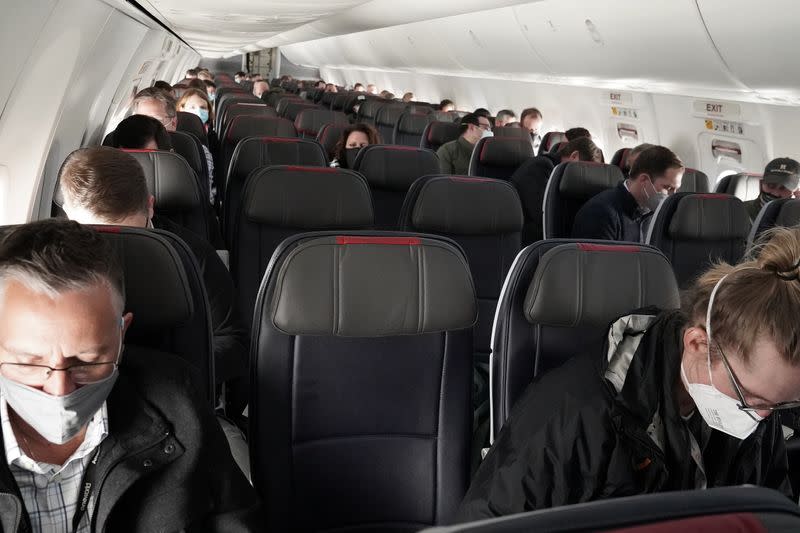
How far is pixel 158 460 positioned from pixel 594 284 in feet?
4.06

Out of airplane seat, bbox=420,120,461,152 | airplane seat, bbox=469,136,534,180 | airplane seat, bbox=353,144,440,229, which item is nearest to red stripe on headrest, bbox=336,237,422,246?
airplane seat, bbox=353,144,440,229

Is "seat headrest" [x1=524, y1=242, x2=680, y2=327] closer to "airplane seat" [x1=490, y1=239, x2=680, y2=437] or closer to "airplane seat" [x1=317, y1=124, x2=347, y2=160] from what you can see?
"airplane seat" [x1=490, y1=239, x2=680, y2=437]

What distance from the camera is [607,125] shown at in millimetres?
9312

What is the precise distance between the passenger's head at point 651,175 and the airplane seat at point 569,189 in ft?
1.88

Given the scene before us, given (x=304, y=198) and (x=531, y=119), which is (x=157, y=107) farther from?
(x=531, y=119)

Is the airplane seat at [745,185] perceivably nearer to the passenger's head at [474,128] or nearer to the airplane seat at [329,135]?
the passenger's head at [474,128]

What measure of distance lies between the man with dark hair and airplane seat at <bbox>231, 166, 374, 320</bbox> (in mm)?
2403

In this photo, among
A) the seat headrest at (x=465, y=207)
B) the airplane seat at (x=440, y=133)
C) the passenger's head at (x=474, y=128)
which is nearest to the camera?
the seat headrest at (x=465, y=207)

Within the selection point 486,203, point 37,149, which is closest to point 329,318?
point 486,203

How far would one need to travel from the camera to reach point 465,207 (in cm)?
378

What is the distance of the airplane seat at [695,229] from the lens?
154 inches

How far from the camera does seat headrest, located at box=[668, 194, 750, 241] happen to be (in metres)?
3.91

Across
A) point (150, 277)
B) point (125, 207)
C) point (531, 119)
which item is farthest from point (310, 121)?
point (150, 277)

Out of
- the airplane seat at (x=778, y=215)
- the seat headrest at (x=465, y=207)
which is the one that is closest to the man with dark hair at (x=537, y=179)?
the airplane seat at (x=778, y=215)
